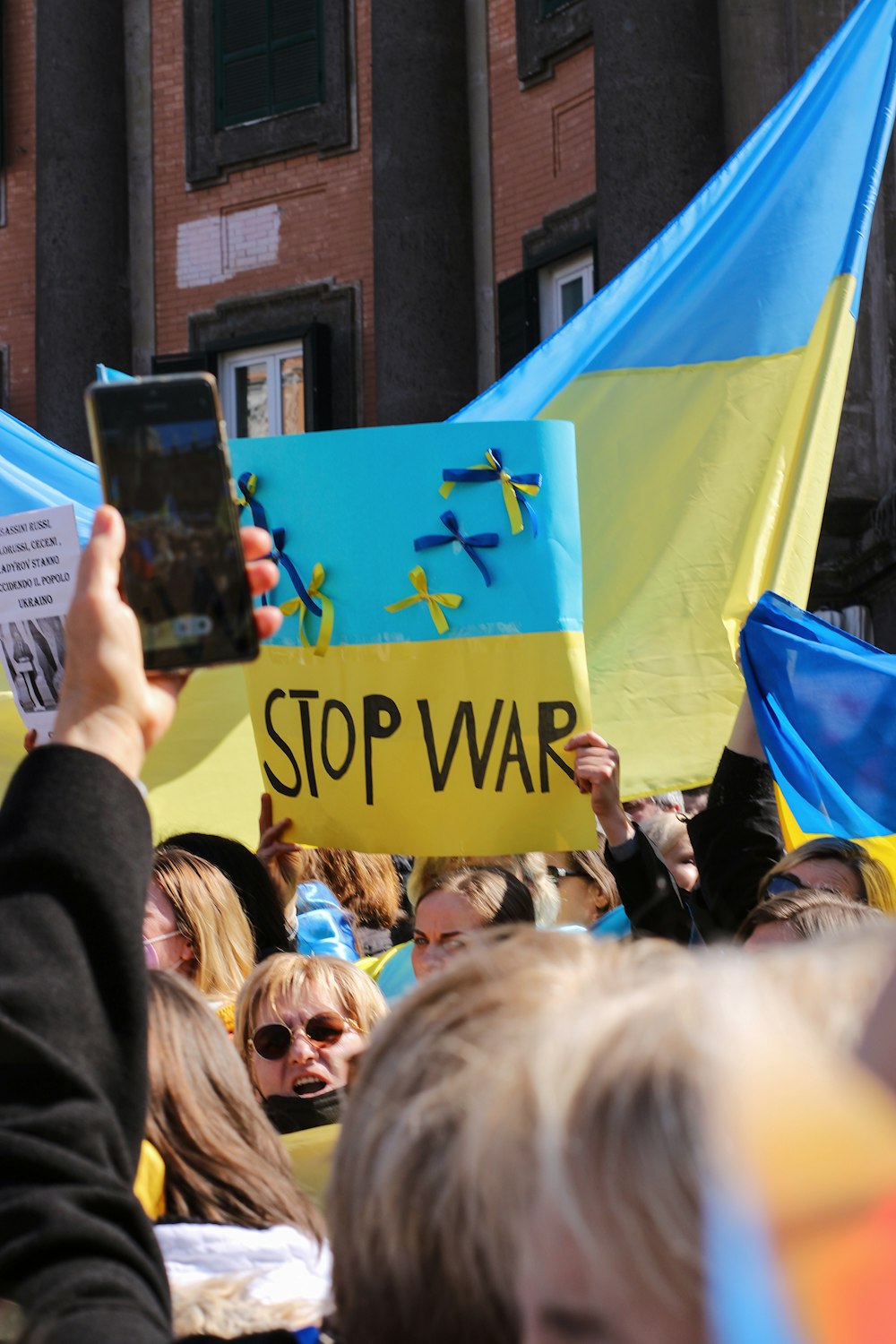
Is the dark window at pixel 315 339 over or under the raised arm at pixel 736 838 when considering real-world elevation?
over

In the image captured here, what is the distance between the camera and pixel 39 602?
2.92 m

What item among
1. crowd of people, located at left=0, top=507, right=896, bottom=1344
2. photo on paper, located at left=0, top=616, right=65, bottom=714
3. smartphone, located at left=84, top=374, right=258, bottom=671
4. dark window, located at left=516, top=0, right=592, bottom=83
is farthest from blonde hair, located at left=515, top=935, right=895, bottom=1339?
dark window, located at left=516, top=0, right=592, bottom=83

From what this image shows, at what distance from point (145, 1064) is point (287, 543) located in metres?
2.64

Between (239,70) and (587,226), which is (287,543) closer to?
(587,226)

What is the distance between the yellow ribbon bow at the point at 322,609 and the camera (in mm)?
3842

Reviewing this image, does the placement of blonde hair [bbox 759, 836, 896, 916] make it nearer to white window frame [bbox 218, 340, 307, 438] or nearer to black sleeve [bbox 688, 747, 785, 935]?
black sleeve [bbox 688, 747, 785, 935]

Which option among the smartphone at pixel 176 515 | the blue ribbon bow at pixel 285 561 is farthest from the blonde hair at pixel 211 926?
the smartphone at pixel 176 515

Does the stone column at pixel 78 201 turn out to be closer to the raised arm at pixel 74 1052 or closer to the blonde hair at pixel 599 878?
the blonde hair at pixel 599 878

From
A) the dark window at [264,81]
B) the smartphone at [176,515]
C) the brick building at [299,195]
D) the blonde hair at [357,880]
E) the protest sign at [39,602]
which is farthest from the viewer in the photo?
the dark window at [264,81]

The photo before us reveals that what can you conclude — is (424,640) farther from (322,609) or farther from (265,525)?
(265,525)

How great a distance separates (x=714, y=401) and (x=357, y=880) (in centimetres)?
176

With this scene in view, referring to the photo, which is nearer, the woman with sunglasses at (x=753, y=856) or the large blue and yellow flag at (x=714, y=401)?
the woman with sunglasses at (x=753, y=856)

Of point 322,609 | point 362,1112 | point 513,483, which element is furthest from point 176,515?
point 322,609

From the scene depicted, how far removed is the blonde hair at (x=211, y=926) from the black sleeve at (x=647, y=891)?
843 millimetres
